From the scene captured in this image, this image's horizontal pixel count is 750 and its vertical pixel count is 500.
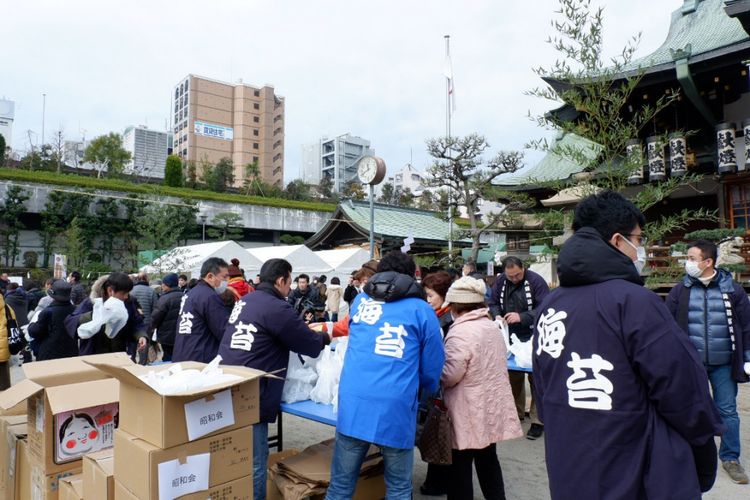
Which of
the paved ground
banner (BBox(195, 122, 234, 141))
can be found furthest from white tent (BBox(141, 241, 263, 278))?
banner (BBox(195, 122, 234, 141))

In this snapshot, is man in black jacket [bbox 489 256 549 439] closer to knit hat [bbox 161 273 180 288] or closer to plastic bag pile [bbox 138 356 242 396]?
plastic bag pile [bbox 138 356 242 396]

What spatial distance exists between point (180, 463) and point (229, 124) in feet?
231

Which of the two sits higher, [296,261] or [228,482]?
[296,261]

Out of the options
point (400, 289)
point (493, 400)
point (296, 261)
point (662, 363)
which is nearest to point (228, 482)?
point (400, 289)

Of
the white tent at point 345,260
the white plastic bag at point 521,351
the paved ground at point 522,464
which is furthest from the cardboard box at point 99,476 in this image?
the white tent at point 345,260

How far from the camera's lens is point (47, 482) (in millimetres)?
2551

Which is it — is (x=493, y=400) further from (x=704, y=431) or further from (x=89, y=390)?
(x=89, y=390)

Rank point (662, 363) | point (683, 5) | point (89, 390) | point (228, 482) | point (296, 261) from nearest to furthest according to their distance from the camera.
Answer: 1. point (662, 363)
2. point (228, 482)
3. point (89, 390)
4. point (683, 5)
5. point (296, 261)

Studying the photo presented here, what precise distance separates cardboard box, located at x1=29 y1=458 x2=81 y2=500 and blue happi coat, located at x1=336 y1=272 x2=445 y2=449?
1.53 m

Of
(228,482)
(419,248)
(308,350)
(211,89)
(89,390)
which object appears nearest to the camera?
(228,482)

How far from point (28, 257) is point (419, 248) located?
22.4m

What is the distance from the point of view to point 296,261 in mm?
16781

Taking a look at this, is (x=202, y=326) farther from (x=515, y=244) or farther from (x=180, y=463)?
(x=515, y=244)

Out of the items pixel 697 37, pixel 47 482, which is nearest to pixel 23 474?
pixel 47 482
